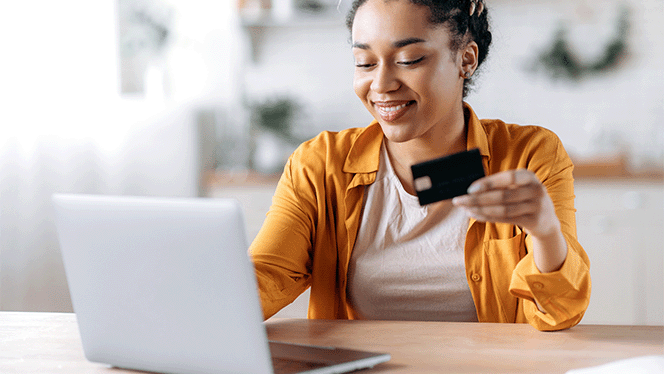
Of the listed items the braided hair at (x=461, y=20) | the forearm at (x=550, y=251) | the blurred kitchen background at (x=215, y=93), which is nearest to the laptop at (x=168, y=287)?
the forearm at (x=550, y=251)

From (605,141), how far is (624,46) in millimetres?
458

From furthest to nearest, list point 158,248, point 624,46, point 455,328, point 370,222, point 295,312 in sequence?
point 624,46 → point 295,312 → point 370,222 → point 455,328 → point 158,248

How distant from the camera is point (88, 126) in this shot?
3.39 meters

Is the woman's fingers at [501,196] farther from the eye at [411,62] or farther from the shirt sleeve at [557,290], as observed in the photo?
the eye at [411,62]

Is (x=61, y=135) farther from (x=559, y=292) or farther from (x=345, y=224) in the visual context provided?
(x=559, y=292)

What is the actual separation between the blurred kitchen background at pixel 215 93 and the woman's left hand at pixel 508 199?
213cm

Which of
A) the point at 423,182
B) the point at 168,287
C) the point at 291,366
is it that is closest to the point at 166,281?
the point at 168,287

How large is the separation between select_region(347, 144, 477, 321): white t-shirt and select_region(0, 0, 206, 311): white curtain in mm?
2161

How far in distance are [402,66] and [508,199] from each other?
18.5 inches

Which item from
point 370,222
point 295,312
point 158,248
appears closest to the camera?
point 158,248

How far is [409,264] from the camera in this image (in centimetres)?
129

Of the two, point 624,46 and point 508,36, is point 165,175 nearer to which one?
point 508,36

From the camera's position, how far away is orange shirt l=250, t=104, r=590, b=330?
1224mm

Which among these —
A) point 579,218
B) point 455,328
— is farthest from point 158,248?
point 579,218
